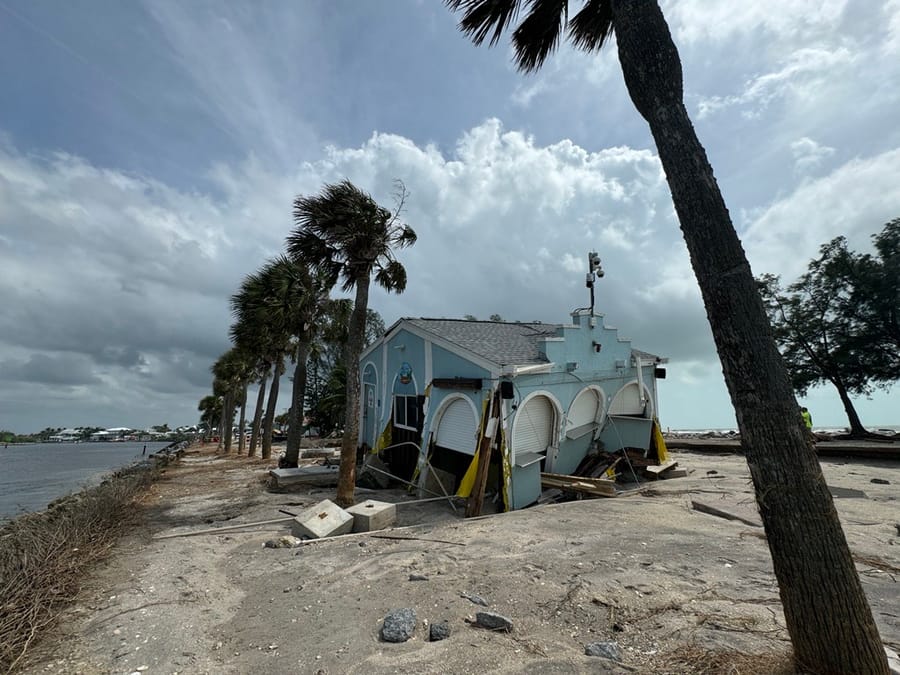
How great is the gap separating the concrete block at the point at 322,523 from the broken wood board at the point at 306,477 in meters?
6.18

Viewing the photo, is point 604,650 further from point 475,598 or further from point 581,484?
point 581,484

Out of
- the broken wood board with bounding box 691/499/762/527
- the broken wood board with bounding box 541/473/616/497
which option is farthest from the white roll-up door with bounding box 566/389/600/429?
the broken wood board with bounding box 691/499/762/527

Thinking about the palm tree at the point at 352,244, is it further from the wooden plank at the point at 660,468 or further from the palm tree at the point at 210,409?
the palm tree at the point at 210,409

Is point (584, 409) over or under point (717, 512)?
over

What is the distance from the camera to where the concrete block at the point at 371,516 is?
8.08 meters

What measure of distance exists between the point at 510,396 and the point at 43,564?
27.5 feet

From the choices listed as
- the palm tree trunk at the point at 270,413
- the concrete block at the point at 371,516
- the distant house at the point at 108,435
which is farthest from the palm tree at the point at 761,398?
the distant house at the point at 108,435

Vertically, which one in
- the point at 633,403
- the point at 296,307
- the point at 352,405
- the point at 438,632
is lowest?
the point at 438,632

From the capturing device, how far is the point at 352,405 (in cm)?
1050

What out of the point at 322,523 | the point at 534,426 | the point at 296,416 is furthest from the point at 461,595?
the point at 296,416

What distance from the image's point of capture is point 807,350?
84.8 ft

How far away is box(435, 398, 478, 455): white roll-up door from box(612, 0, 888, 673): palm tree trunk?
8172mm

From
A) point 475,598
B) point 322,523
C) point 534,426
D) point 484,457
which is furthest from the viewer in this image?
point 534,426

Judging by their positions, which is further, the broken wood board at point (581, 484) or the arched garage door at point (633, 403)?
the arched garage door at point (633, 403)
